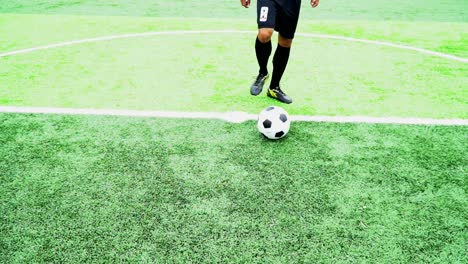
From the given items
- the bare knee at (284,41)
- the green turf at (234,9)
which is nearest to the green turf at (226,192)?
the bare knee at (284,41)

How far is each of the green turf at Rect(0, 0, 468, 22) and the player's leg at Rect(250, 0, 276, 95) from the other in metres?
4.15

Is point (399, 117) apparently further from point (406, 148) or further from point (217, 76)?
point (217, 76)

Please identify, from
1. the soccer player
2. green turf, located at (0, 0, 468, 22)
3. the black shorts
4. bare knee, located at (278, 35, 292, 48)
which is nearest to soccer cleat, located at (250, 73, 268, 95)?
the soccer player

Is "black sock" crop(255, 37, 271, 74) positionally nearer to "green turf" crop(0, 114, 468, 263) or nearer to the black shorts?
the black shorts

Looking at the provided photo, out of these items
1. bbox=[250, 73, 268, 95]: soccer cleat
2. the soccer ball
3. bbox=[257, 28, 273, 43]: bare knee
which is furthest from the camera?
bbox=[250, 73, 268, 95]: soccer cleat

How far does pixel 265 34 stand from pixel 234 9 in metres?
5.08

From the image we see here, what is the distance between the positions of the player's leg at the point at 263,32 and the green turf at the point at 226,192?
1.13m

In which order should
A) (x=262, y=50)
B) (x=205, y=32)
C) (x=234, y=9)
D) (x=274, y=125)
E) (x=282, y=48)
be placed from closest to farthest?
(x=274, y=125) → (x=282, y=48) → (x=262, y=50) → (x=205, y=32) → (x=234, y=9)

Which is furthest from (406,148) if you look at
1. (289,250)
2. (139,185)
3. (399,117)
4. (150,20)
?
(150,20)

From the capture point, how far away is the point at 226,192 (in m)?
3.06

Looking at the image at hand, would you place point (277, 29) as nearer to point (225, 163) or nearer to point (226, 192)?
point (225, 163)

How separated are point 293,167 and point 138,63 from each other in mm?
3476

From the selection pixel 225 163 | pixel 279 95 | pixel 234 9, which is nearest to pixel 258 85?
pixel 279 95

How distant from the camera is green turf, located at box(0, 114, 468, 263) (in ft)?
8.32
